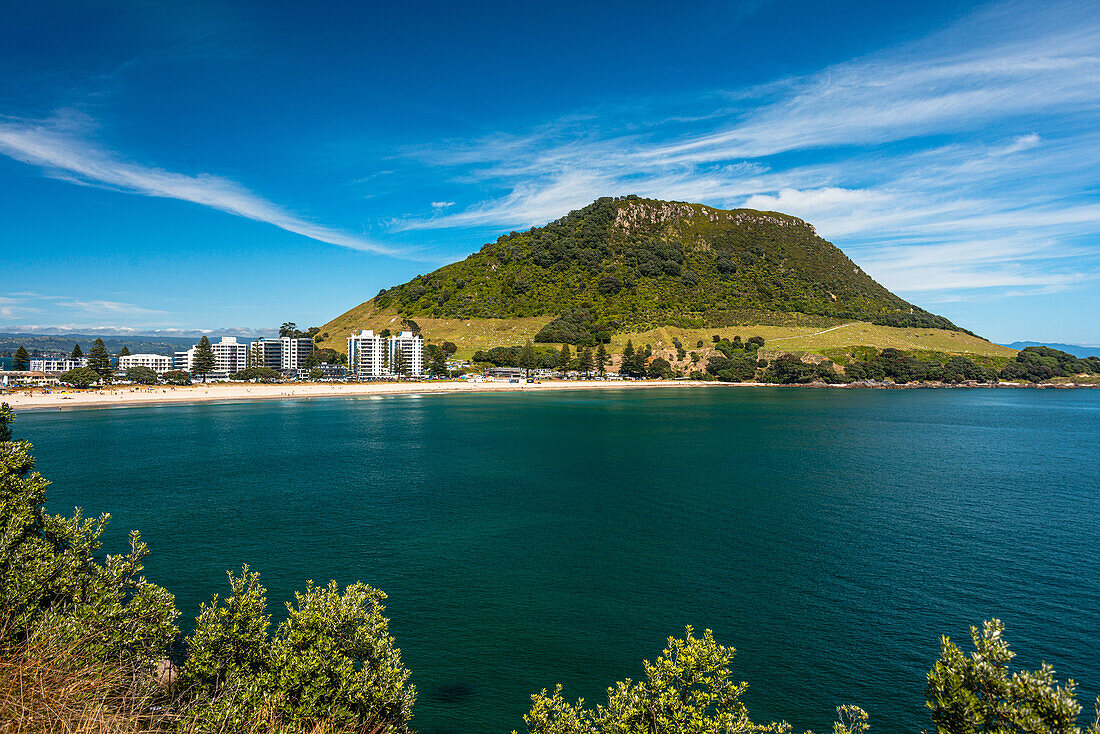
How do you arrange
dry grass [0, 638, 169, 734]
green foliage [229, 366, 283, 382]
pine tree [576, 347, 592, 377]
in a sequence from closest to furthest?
dry grass [0, 638, 169, 734] < green foliage [229, 366, 283, 382] < pine tree [576, 347, 592, 377]

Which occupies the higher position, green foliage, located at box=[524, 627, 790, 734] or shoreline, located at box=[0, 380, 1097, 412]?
shoreline, located at box=[0, 380, 1097, 412]

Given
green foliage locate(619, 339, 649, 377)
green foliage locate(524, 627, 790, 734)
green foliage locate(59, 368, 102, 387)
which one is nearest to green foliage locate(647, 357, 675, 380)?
green foliage locate(619, 339, 649, 377)

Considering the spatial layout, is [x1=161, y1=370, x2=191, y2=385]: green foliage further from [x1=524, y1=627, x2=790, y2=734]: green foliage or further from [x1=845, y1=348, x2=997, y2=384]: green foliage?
[x1=845, y1=348, x2=997, y2=384]: green foliage

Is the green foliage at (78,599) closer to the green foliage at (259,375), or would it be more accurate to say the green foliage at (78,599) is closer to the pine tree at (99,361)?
the pine tree at (99,361)

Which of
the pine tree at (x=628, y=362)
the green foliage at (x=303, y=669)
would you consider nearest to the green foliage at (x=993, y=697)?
the green foliage at (x=303, y=669)

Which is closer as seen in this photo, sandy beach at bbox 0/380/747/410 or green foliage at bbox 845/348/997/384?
sandy beach at bbox 0/380/747/410

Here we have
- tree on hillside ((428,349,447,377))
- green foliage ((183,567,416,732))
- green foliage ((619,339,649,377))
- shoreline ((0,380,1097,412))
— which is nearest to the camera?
Result: green foliage ((183,567,416,732))

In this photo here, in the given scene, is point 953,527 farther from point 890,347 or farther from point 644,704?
point 890,347

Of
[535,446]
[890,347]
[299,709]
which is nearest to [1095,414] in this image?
[890,347]
